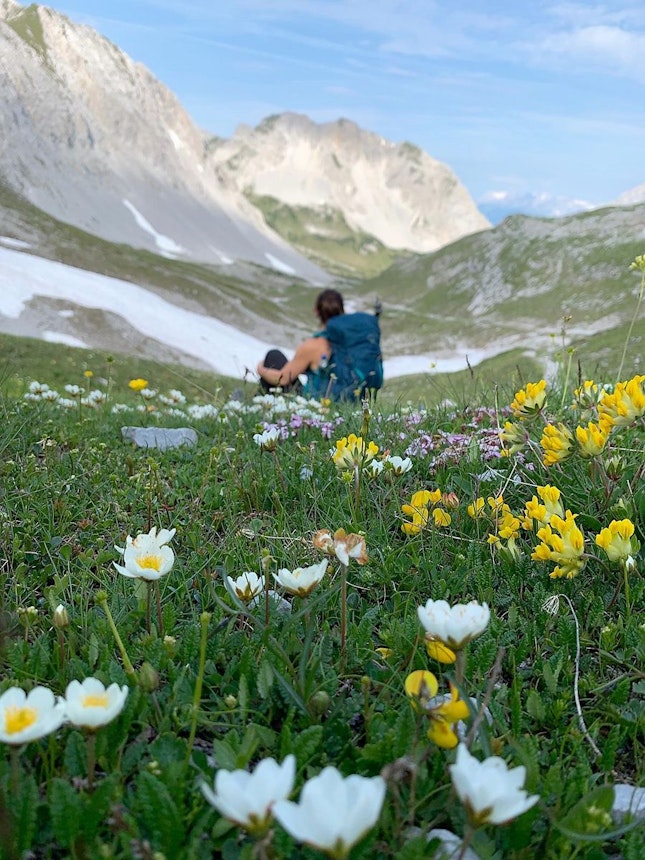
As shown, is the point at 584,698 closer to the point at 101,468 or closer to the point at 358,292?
the point at 101,468

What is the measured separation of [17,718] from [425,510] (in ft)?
6.93

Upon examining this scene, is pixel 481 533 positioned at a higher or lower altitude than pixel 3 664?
higher

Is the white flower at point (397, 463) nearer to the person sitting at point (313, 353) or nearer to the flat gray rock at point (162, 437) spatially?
the flat gray rock at point (162, 437)

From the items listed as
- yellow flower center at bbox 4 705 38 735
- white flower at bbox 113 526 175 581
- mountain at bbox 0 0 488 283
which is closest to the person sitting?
white flower at bbox 113 526 175 581

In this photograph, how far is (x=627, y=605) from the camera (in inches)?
105

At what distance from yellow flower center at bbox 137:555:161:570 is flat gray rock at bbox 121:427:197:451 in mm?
3002

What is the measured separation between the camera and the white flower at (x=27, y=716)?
151 cm

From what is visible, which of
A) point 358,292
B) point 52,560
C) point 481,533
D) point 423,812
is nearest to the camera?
point 423,812

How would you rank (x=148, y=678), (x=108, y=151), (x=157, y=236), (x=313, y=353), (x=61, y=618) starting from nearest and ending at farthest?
1. (x=148, y=678)
2. (x=61, y=618)
3. (x=313, y=353)
4. (x=157, y=236)
5. (x=108, y=151)

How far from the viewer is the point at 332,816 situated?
1194mm

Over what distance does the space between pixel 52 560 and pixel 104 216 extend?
5350 inches

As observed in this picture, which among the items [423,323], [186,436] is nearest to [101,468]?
[186,436]

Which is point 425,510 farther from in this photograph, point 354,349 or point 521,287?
point 521,287

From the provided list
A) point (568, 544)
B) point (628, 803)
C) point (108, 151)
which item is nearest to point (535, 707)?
point (628, 803)
